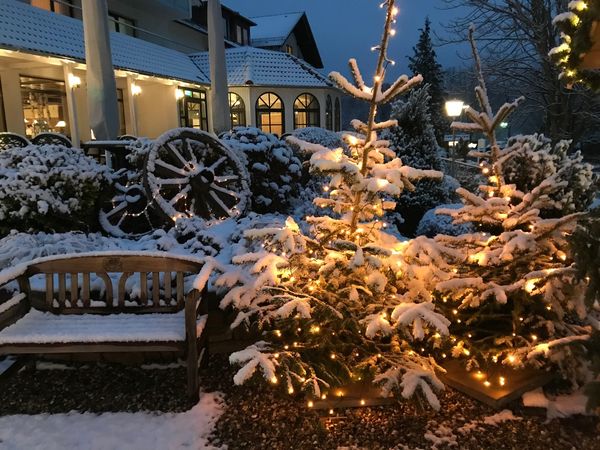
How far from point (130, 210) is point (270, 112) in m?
19.8

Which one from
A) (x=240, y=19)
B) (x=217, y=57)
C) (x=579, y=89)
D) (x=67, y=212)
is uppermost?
(x=240, y=19)

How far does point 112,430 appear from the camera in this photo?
3.40 m

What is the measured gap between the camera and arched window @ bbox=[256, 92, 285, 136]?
83.4 ft

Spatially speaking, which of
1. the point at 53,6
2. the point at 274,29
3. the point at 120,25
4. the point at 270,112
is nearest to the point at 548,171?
the point at 53,6

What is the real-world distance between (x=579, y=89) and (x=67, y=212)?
11956mm

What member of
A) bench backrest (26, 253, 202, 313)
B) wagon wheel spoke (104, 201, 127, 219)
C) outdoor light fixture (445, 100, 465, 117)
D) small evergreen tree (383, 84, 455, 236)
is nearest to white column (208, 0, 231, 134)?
outdoor light fixture (445, 100, 465, 117)

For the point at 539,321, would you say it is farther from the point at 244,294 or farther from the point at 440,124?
the point at 440,124

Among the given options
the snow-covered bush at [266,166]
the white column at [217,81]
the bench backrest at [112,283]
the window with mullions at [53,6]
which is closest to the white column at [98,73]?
the snow-covered bush at [266,166]

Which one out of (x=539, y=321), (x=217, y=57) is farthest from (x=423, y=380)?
(x=217, y=57)

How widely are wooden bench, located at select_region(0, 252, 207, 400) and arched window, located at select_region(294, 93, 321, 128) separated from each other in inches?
892

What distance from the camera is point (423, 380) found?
3275 millimetres

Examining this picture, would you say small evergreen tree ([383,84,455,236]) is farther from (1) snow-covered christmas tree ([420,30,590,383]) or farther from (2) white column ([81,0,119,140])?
(2) white column ([81,0,119,140])

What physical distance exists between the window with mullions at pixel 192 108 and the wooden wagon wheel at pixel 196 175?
15601 mm

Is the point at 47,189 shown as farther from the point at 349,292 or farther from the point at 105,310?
the point at 349,292
